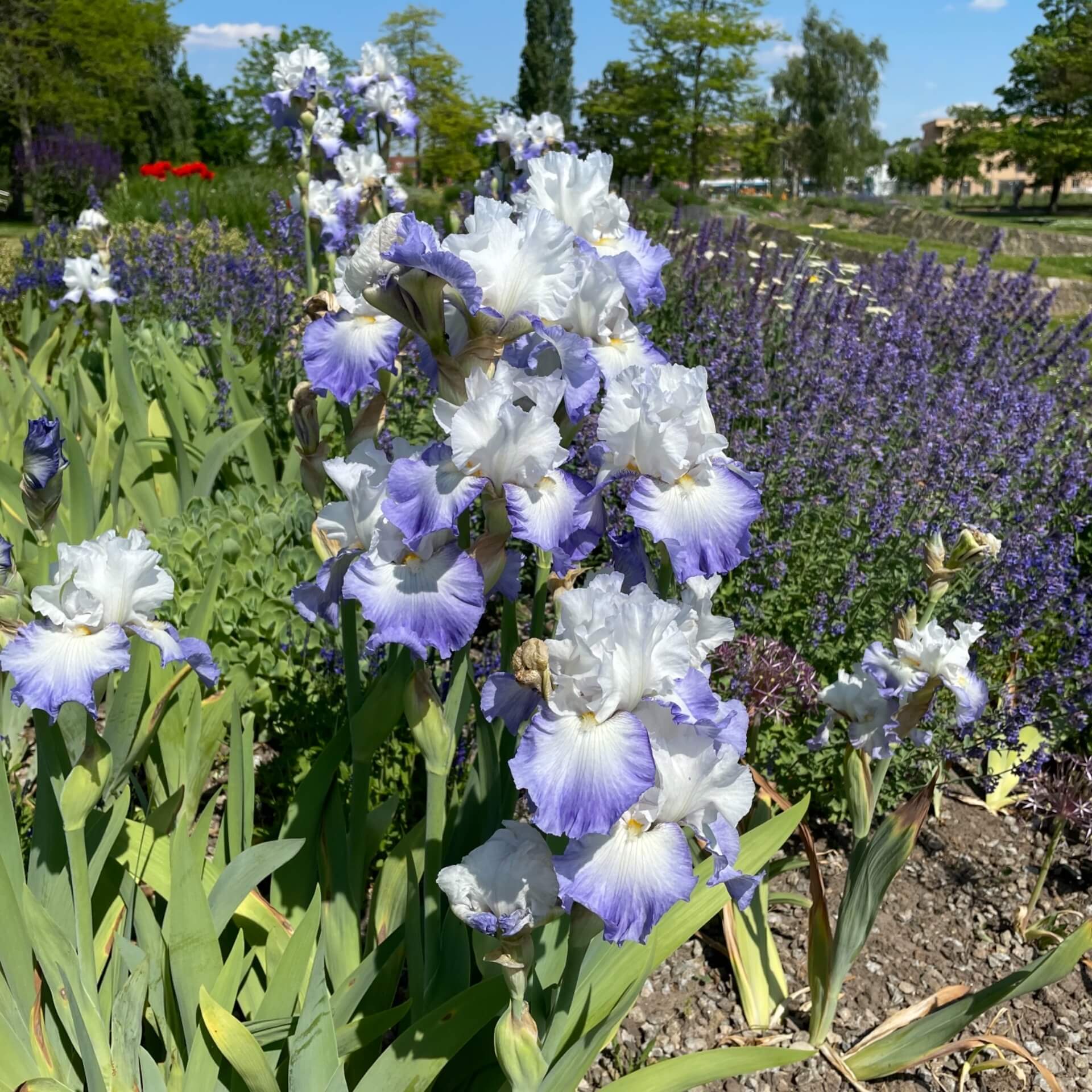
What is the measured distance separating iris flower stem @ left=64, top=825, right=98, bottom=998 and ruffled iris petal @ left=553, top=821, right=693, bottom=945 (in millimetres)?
808

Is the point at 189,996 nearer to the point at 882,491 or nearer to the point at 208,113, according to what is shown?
the point at 882,491

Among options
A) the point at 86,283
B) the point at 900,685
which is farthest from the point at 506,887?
the point at 86,283

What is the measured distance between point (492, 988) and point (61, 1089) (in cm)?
66

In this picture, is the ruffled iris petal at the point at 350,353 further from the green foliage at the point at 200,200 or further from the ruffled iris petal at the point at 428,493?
the green foliage at the point at 200,200

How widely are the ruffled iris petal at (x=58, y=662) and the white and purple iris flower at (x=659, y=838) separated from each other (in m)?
0.70

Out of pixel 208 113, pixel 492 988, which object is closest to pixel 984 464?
pixel 492 988

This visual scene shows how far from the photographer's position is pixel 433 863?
4.61 feet

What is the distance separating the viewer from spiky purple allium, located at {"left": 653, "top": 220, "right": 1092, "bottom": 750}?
286 cm

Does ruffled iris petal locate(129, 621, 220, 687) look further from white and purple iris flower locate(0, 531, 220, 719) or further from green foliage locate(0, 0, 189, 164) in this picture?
green foliage locate(0, 0, 189, 164)

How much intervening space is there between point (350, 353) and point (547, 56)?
129 feet

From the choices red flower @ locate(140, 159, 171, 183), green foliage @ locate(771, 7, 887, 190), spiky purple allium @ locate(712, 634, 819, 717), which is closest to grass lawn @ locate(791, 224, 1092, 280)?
red flower @ locate(140, 159, 171, 183)

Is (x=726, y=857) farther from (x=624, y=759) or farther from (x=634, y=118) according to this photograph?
(x=634, y=118)

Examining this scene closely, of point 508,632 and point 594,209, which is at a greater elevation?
point 594,209

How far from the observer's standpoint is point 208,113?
35.5 m
